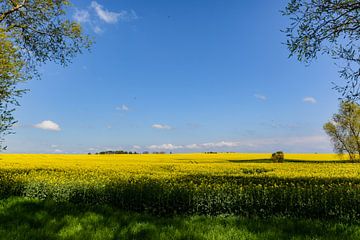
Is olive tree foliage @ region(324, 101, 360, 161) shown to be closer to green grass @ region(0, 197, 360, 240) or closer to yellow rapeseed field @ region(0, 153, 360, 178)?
yellow rapeseed field @ region(0, 153, 360, 178)

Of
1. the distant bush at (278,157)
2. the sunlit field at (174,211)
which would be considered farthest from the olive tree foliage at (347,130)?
the sunlit field at (174,211)

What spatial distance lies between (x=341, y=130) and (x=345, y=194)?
64.0 m

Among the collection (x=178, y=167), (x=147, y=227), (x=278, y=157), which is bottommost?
(x=147, y=227)

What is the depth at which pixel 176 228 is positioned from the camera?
33.8 ft

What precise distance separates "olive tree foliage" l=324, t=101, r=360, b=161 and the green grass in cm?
6465

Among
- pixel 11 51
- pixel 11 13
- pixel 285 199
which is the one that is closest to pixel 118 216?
pixel 285 199

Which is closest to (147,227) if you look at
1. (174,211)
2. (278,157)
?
(174,211)

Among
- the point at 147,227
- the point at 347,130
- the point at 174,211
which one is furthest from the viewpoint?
the point at 347,130

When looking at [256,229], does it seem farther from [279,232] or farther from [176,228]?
[176,228]

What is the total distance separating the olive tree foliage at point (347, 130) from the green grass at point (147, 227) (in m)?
64.7

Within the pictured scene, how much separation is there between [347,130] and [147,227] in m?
70.9

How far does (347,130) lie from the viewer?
69750 millimetres

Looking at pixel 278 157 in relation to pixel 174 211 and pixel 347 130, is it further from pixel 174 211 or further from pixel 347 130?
pixel 174 211

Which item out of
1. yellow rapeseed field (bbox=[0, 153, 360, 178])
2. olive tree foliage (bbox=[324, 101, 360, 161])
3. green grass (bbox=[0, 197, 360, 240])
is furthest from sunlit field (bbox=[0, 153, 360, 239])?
olive tree foliage (bbox=[324, 101, 360, 161])
